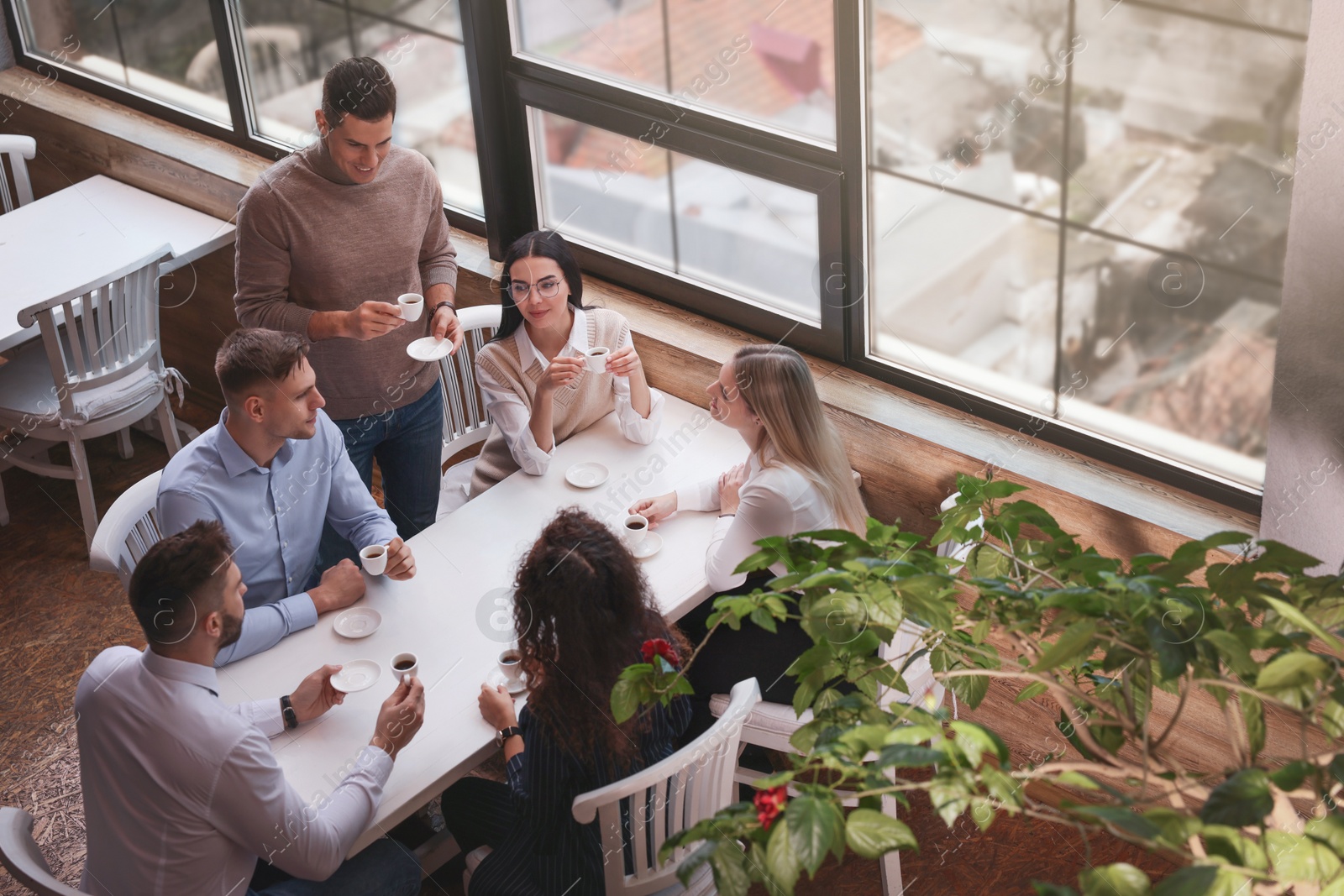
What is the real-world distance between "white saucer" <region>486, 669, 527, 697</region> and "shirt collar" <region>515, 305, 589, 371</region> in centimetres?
96

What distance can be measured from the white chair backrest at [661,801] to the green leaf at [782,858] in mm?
1038

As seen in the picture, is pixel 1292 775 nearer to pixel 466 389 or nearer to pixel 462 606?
pixel 462 606

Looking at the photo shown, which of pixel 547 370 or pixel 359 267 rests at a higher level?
pixel 359 267

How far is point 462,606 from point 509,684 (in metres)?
0.30

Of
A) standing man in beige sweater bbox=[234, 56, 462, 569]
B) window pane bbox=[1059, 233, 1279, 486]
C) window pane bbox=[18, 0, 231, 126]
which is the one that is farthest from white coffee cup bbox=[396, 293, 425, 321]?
window pane bbox=[18, 0, 231, 126]

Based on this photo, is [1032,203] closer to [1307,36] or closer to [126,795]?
[1307,36]

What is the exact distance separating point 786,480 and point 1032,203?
85cm

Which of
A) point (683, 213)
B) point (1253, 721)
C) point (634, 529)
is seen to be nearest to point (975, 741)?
point (1253, 721)

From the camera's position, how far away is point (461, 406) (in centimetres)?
380

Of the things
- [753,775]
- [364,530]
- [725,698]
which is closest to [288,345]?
[364,530]

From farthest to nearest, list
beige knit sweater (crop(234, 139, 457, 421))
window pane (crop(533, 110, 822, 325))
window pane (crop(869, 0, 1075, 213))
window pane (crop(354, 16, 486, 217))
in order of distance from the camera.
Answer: window pane (crop(354, 16, 486, 217)), window pane (crop(533, 110, 822, 325)), beige knit sweater (crop(234, 139, 457, 421)), window pane (crop(869, 0, 1075, 213))

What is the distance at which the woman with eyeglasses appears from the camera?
3197mm

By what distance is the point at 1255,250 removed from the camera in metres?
2.50

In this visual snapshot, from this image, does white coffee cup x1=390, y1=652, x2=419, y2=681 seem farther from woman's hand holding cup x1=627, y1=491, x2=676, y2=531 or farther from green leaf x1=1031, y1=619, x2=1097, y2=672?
green leaf x1=1031, y1=619, x2=1097, y2=672
